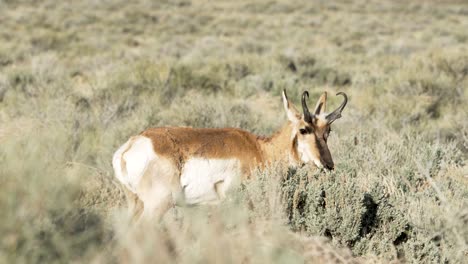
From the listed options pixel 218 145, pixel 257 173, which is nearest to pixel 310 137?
pixel 257 173

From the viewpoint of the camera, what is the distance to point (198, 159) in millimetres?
4625

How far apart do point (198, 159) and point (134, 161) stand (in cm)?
53

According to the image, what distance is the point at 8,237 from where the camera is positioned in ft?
8.51

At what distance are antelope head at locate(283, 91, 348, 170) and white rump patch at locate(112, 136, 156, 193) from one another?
1352mm

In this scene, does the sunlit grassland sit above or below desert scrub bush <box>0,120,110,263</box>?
below

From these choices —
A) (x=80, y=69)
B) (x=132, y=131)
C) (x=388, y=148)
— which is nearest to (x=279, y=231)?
(x=388, y=148)

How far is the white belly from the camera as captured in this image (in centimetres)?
457

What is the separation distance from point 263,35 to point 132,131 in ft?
76.0

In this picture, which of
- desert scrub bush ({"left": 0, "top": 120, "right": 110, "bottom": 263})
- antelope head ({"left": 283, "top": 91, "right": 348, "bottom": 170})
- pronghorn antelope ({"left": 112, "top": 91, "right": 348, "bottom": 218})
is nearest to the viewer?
desert scrub bush ({"left": 0, "top": 120, "right": 110, "bottom": 263})

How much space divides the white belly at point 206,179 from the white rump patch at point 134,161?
1.07ft

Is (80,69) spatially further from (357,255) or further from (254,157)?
(357,255)

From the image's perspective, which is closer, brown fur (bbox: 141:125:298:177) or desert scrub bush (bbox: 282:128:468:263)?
desert scrub bush (bbox: 282:128:468:263)

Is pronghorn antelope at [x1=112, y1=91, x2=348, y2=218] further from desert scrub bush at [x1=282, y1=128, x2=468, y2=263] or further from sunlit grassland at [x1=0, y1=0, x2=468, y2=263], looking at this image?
desert scrub bush at [x1=282, y1=128, x2=468, y2=263]

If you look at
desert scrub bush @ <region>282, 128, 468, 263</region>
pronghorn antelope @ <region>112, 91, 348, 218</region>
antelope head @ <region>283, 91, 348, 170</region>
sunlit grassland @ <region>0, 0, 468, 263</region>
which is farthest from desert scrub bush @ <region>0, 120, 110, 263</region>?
antelope head @ <region>283, 91, 348, 170</region>
